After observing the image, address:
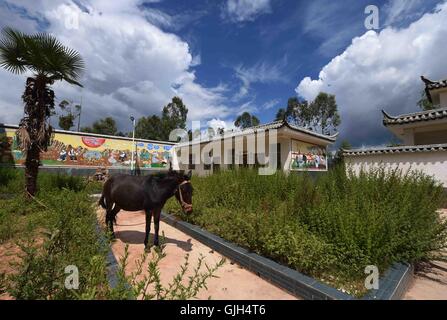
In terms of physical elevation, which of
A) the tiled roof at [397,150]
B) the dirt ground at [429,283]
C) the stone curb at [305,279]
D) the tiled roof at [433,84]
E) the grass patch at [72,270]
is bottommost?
the dirt ground at [429,283]

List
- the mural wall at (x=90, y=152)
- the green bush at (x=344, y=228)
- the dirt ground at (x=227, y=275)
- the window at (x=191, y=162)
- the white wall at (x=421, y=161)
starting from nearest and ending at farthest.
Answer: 1. the dirt ground at (x=227, y=275)
2. the green bush at (x=344, y=228)
3. the white wall at (x=421, y=161)
4. the mural wall at (x=90, y=152)
5. the window at (x=191, y=162)

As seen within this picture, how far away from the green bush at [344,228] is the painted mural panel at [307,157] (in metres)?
7.64

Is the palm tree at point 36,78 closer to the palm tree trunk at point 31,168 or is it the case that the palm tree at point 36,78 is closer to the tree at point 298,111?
the palm tree trunk at point 31,168

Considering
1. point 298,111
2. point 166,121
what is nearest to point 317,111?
point 298,111

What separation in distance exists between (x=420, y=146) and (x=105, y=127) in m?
44.6

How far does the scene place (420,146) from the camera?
966 cm

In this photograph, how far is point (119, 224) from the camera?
20.9ft

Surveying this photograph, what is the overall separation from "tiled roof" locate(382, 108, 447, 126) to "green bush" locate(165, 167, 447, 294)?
5909 mm

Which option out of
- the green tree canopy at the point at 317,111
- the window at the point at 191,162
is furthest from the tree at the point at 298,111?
the window at the point at 191,162

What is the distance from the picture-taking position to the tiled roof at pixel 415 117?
9547 mm

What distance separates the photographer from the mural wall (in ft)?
44.8

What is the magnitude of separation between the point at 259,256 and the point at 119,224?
14.6ft

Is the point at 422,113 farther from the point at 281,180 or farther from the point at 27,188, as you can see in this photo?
the point at 27,188
